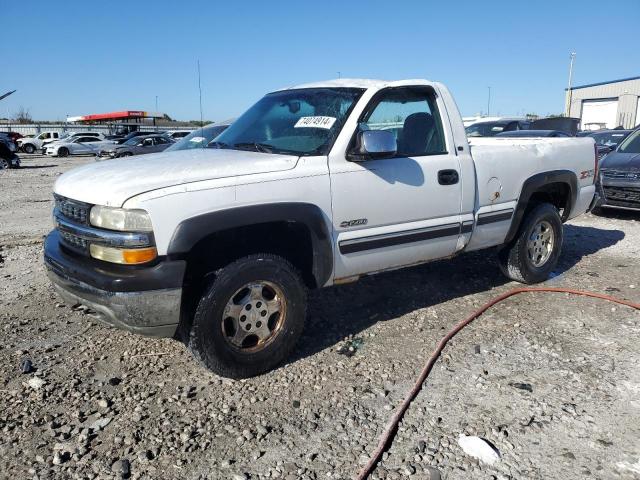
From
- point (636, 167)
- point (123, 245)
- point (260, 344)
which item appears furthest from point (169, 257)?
point (636, 167)

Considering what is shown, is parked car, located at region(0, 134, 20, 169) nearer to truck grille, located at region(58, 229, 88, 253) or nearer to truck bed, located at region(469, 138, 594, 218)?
truck grille, located at region(58, 229, 88, 253)

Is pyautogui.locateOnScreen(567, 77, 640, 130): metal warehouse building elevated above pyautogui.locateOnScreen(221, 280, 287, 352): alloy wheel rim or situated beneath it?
elevated above

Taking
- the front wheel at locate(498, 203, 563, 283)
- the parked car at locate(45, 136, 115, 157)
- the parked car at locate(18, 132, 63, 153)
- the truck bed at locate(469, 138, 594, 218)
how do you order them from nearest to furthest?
the truck bed at locate(469, 138, 594, 218) → the front wheel at locate(498, 203, 563, 283) → the parked car at locate(45, 136, 115, 157) → the parked car at locate(18, 132, 63, 153)

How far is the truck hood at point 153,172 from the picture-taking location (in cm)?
309

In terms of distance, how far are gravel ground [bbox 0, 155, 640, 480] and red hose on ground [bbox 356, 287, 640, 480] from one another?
0.05 metres

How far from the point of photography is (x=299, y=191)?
343 centimetres

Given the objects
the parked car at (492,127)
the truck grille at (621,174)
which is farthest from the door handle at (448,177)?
the parked car at (492,127)

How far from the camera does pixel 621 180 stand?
345 inches

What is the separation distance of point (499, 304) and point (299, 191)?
8.10ft

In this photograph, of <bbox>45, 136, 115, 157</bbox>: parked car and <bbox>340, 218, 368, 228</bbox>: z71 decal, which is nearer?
<bbox>340, 218, 368, 228</bbox>: z71 decal

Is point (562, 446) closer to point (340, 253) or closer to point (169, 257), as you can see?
point (340, 253)

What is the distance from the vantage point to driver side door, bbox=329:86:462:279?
369 cm

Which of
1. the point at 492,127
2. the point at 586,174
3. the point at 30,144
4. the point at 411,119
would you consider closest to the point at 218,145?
the point at 411,119

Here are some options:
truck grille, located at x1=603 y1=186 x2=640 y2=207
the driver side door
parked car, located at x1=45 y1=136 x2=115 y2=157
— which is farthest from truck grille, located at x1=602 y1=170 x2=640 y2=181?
parked car, located at x1=45 y1=136 x2=115 y2=157
